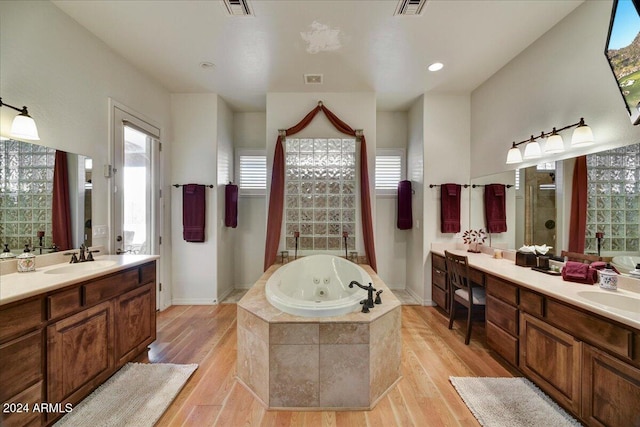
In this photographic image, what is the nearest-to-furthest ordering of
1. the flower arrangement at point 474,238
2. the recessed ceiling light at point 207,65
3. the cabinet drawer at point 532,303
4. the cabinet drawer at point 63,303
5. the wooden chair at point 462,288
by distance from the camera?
1. the cabinet drawer at point 63,303
2. the cabinet drawer at point 532,303
3. the wooden chair at point 462,288
4. the recessed ceiling light at point 207,65
5. the flower arrangement at point 474,238

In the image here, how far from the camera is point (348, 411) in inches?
65.4

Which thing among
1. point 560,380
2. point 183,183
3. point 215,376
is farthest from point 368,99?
point 215,376

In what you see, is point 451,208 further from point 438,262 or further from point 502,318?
point 502,318

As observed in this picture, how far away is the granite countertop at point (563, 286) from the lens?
1.31 meters

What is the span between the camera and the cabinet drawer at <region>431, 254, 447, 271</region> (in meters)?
3.17

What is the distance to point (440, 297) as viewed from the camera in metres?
3.26

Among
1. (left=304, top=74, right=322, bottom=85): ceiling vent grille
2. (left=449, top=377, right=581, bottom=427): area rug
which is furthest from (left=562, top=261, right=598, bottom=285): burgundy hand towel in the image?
(left=304, top=74, right=322, bottom=85): ceiling vent grille

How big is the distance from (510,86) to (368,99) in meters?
1.60

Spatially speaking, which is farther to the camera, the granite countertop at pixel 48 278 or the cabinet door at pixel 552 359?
the cabinet door at pixel 552 359

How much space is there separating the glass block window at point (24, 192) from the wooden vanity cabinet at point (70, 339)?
666mm

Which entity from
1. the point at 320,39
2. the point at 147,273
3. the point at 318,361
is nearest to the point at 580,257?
the point at 318,361

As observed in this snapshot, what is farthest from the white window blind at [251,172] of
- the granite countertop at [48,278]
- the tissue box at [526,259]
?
the tissue box at [526,259]

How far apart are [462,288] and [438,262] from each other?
0.68 metres

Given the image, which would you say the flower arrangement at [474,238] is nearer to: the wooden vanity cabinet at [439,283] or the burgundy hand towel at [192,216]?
the wooden vanity cabinet at [439,283]
